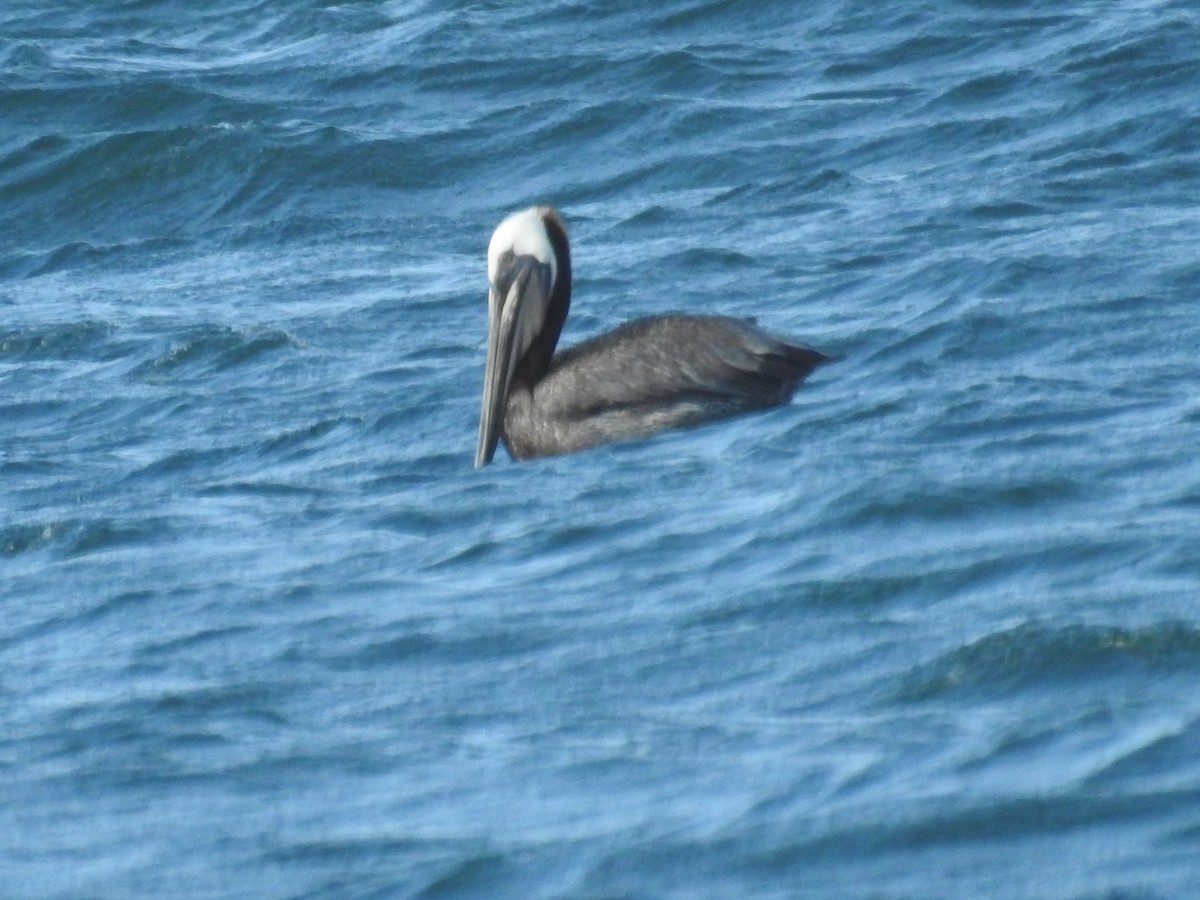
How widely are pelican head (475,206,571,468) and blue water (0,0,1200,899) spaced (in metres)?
0.44

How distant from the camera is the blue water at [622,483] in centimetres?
567

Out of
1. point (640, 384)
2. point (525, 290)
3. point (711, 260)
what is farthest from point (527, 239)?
point (711, 260)

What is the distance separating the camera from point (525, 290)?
10.6 meters

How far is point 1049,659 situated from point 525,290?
4710 millimetres

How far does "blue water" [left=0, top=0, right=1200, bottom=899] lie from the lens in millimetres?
5668

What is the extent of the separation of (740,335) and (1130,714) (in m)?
4.38

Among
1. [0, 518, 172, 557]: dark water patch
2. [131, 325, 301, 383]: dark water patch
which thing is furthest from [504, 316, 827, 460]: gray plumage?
[131, 325, 301, 383]: dark water patch

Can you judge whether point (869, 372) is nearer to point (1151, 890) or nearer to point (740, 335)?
point (740, 335)

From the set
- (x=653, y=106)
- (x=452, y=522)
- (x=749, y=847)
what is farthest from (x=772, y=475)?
(x=653, y=106)

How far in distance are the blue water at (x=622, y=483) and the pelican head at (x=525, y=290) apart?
44 centimetres

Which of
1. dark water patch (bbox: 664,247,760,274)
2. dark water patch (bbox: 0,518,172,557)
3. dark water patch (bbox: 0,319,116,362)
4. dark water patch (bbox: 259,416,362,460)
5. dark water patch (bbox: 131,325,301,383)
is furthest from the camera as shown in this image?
dark water patch (bbox: 664,247,760,274)

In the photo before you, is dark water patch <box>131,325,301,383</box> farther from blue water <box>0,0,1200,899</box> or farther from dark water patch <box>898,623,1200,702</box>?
dark water patch <box>898,623,1200,702</box>

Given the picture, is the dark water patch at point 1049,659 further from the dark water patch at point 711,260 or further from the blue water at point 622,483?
the dark water patch at point 711,260

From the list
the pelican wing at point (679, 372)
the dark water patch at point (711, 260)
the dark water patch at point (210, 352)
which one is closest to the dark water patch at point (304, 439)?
the pelican wing at point (679, 372)
